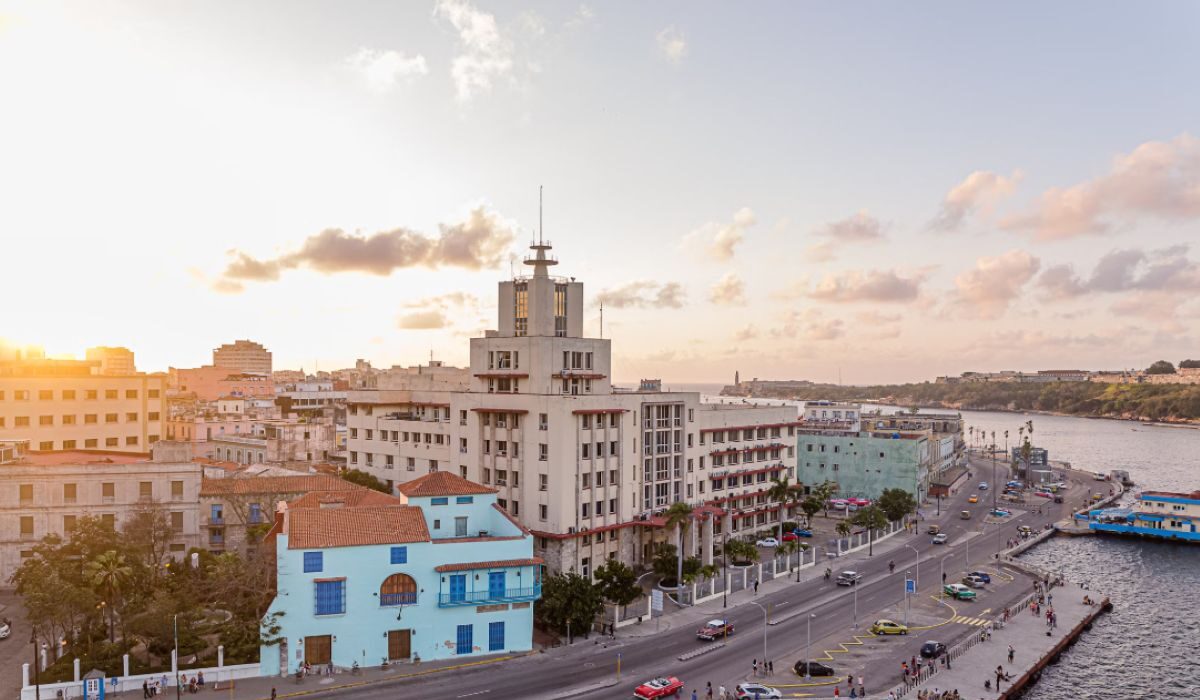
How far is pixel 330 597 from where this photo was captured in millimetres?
58031

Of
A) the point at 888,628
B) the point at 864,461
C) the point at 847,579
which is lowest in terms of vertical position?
the point at 888,628

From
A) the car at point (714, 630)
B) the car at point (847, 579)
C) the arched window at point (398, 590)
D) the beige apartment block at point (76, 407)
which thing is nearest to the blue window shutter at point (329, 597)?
the arched window at point (398, 590)

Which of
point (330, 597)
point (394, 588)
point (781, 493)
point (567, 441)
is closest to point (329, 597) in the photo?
point (330, 597)

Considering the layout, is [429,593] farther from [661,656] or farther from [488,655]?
[661,656]

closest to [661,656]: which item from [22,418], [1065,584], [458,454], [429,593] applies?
[429,593]

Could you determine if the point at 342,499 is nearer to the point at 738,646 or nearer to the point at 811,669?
the point at 738,646

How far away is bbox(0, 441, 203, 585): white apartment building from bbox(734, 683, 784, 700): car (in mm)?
55463

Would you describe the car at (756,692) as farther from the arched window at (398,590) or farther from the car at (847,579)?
the car at (847,579)

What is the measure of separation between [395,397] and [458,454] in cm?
2284

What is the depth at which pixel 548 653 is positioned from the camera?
63281mm

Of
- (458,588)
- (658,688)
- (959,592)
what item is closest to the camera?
(658,688)

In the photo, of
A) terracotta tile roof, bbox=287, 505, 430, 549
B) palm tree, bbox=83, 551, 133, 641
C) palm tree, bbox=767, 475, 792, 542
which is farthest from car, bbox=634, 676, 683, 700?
palm tree, bbox=767, 475, 792, 542

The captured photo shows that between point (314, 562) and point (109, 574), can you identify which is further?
point (314, 562)

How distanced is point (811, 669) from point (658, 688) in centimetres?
1282
